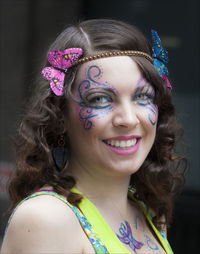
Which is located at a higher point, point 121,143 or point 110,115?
point 110,115

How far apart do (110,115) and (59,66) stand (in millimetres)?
371

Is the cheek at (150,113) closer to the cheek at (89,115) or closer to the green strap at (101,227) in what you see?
the cheek at (89,115)

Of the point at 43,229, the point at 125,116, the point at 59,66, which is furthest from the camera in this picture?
the point at 59,66

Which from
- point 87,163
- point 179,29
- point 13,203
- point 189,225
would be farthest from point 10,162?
point 87,163

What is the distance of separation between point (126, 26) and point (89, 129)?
0.62 meters

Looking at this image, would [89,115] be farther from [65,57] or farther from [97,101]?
[65,57]

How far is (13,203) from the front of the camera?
7.48ft

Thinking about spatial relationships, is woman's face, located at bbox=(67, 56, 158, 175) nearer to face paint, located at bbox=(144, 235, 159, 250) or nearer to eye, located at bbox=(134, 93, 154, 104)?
eye, located at bbox=(134, 93, 154, 104)

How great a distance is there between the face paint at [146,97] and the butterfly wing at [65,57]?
0.34 m

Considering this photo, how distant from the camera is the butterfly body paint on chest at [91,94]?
6.41 ft

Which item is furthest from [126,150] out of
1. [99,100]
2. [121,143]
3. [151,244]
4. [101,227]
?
[151,244]

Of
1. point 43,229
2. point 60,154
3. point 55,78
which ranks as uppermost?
point 55,78

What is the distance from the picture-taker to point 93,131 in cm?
194

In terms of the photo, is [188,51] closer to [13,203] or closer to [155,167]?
[155,167]
